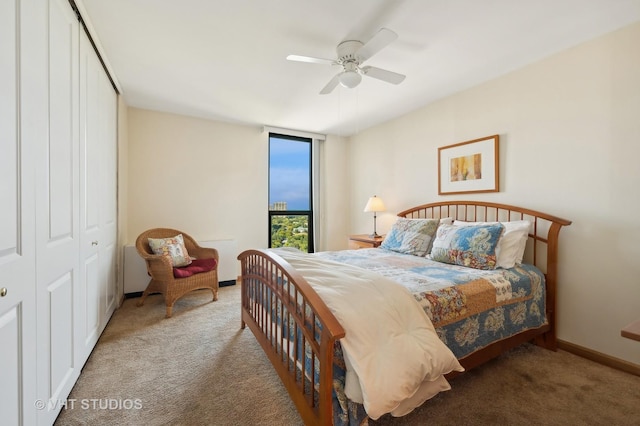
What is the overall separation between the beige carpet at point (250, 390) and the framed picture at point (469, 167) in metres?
1.57

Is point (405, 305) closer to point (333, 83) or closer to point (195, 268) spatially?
point (333, 83)

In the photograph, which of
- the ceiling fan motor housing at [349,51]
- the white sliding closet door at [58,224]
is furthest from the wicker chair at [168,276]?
the ceiling fan motor housing at [349,51]

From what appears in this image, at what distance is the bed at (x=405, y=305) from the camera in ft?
3.92

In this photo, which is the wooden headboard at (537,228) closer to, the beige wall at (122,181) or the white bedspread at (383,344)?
the white bedspread at (383,344)

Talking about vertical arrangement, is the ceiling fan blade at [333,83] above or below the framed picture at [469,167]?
above

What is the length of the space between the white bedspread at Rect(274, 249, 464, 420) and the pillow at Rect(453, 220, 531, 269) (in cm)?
125

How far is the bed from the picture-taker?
1.20 metres

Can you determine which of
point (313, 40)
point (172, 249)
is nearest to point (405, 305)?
point (313, 40)

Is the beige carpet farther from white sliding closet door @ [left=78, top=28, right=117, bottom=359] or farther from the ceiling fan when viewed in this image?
the ceiling fan

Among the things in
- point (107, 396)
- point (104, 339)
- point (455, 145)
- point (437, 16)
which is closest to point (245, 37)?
point (437, 16)

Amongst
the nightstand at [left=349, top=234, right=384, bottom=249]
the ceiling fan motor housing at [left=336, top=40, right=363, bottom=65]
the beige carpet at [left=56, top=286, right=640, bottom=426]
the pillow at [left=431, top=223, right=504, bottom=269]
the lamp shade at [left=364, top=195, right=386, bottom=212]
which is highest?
the ceiling fan motor housing at [left=336, top=40, right=363, bottom=65]

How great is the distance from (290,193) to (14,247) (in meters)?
3.78

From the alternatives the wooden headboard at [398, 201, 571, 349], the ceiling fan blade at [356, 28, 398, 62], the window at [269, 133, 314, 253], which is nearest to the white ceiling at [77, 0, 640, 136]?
the ceiling fan blade at [356, 28, 398, 62]

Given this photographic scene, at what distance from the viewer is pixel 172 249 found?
3203 mm
